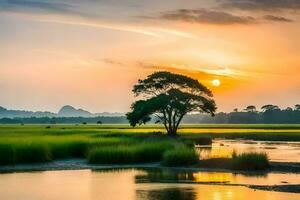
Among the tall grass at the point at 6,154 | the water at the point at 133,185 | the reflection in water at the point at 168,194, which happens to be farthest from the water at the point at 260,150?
the reflection in water at the point at 168,194

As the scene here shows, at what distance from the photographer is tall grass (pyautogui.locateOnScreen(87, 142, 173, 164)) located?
52469mm

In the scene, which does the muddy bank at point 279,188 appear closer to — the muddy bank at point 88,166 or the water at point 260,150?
the muddy bank at point 88,166

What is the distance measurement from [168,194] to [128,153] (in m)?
21.0

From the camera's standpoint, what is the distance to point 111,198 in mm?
32406

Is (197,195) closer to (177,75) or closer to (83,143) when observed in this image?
(83,143)

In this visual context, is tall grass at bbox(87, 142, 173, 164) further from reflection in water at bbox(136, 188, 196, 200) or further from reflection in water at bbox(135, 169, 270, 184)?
reflection in water at bbox(136, 188, 196, 200)

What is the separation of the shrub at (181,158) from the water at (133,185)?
3.56 m

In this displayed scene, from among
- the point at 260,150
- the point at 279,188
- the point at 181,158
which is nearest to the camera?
the point at 279,188

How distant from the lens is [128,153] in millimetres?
53688

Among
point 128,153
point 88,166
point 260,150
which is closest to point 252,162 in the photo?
point 128,153

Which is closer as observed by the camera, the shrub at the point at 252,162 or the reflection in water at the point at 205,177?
the reflection in water at the point at 205,177

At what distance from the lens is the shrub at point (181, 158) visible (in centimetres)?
4959

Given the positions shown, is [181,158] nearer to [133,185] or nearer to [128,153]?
[128,153]

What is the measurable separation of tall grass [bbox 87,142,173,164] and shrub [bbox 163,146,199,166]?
389cm
